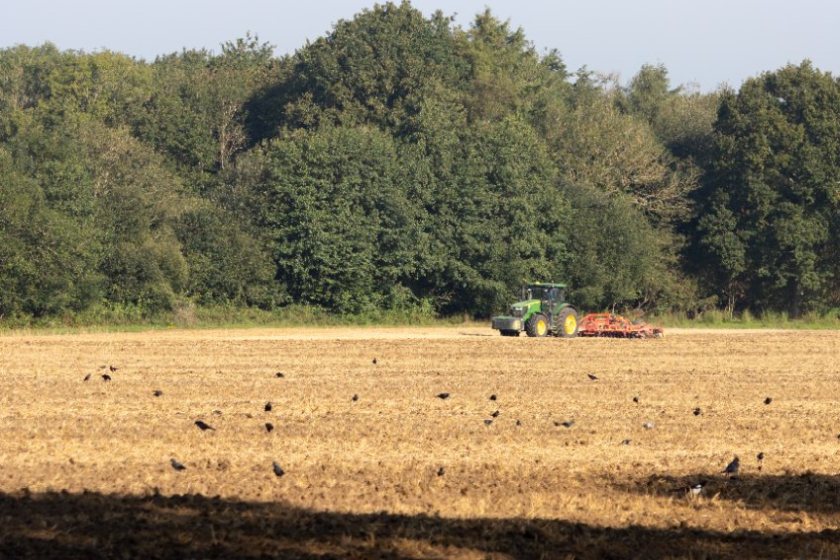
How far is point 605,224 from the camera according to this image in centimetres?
6794

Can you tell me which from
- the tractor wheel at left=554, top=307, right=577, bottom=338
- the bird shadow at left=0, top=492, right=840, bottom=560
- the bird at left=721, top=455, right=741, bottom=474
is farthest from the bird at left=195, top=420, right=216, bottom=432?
the tractor wheel at left=554, top=307, right=577, bottom=338

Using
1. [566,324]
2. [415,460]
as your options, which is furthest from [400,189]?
[415,460]

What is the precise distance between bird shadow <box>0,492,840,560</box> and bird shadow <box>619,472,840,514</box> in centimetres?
165

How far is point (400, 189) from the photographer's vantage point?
66125 millimetres

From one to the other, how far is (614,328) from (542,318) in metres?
2.59

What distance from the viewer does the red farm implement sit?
4934 cm

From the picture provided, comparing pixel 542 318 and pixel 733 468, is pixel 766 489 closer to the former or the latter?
pixel 733 468

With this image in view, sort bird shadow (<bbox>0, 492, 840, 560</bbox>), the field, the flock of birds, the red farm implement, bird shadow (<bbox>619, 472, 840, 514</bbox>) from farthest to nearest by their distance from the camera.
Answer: the red farm implement < the flock of birds < bird shadow (<bbox>619, 472, 840, 514</bbox>) < the field < bird shadow (<bbox>0, 492, 840, 560</bbox>)

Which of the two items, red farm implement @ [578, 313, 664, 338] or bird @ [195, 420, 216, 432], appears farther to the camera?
red farm implement @ [578, 313, 664, 338]

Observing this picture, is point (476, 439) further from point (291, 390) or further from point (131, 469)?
point (291, 390)

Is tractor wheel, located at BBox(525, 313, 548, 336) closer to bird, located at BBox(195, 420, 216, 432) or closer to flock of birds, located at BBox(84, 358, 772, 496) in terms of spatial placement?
flock of birds, located at BBox(84, 358, 772, 496)

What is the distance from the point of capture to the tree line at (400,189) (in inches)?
2350

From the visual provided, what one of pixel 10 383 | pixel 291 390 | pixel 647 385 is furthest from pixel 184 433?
pixel 647 385

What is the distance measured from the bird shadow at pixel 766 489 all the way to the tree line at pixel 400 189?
139 feet
